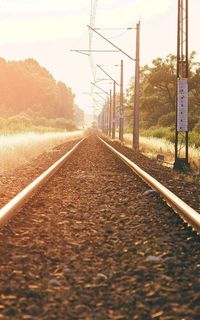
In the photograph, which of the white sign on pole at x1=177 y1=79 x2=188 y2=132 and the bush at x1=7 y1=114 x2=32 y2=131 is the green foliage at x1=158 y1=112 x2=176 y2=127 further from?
the white sign on pole at x1=177 y1=79 x2=188 y2=132

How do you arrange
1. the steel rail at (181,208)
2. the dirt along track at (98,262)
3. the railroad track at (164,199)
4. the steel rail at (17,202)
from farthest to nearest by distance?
1. the steel rail at (17,202)
2. the railroad track at (164,199)
3. the steel rail at (181,208)
4. the dirt along track at (98,262)

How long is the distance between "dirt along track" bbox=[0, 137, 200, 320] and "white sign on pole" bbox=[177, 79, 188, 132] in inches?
286

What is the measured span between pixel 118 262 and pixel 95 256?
0.28 m

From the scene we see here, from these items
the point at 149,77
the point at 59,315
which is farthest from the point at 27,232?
the point at 149,77

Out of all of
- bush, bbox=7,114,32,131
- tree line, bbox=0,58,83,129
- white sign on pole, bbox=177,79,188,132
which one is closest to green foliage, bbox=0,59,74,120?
tree line, bbox=0,58,83,129

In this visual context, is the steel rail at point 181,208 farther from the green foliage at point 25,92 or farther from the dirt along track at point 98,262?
the green foliage at point 25,92

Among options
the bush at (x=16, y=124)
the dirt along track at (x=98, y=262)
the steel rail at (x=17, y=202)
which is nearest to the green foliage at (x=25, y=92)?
the bush at (x=16, y=124)

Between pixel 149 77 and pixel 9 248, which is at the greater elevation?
pixel 149 77

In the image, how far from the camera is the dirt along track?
128 inches

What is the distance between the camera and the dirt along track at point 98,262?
3254mm

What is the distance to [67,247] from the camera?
4.88m

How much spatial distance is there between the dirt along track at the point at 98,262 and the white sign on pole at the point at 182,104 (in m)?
7.27

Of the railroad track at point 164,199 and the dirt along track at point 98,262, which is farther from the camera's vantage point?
the railroad track at point 164,199

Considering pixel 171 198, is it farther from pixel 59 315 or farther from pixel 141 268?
pixel 59 315
